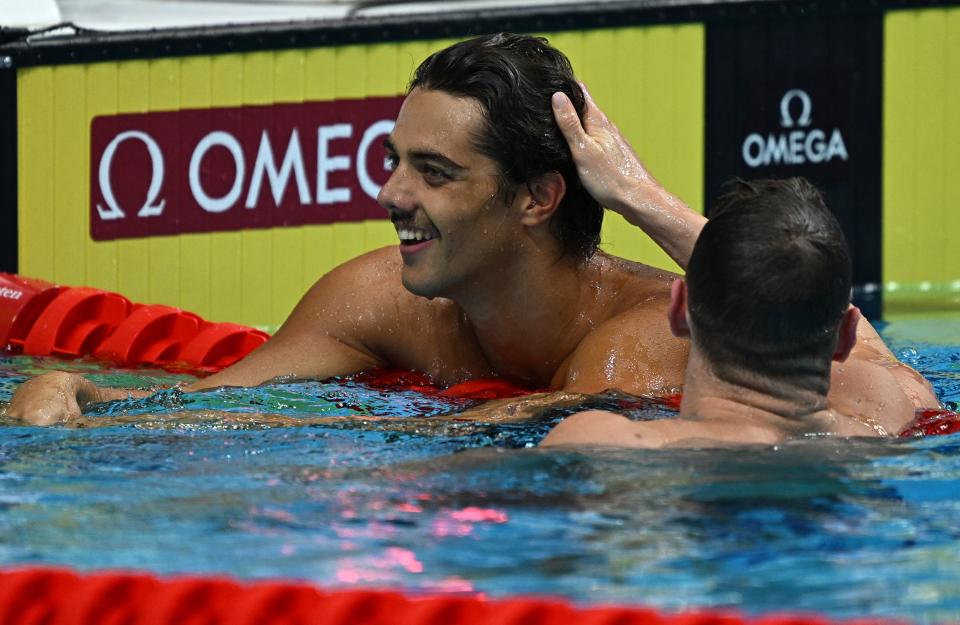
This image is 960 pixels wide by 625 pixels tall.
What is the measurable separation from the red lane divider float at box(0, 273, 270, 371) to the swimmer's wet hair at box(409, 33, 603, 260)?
136 cm

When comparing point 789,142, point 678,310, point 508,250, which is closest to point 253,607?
point 678,310

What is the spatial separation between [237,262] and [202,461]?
10.8 ft

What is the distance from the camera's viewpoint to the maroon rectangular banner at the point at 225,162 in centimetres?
577

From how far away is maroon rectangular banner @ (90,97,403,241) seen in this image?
577 centimetres

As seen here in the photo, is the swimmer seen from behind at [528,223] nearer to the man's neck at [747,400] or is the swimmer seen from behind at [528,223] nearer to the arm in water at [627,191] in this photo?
the arm in water at [627,191]

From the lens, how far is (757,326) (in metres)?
2.33

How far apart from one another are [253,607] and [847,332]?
1063 millimetres

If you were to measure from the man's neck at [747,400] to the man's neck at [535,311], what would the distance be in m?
0.89

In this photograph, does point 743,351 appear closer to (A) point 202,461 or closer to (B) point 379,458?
(B) point 379,458

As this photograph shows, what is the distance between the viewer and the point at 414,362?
11.8ft

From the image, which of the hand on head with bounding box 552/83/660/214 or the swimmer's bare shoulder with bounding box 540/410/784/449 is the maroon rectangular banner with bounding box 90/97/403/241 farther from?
the swimmer's bare shoulder with bounding box 540/410/784/449

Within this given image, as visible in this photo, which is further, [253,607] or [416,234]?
[416,234]

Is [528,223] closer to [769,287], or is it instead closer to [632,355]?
[632,355]

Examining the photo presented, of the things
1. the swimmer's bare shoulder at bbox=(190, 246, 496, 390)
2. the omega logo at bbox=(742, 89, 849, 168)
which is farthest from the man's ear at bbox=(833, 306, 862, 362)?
the omega logo at bbox=(742, 89, 849, 168)
